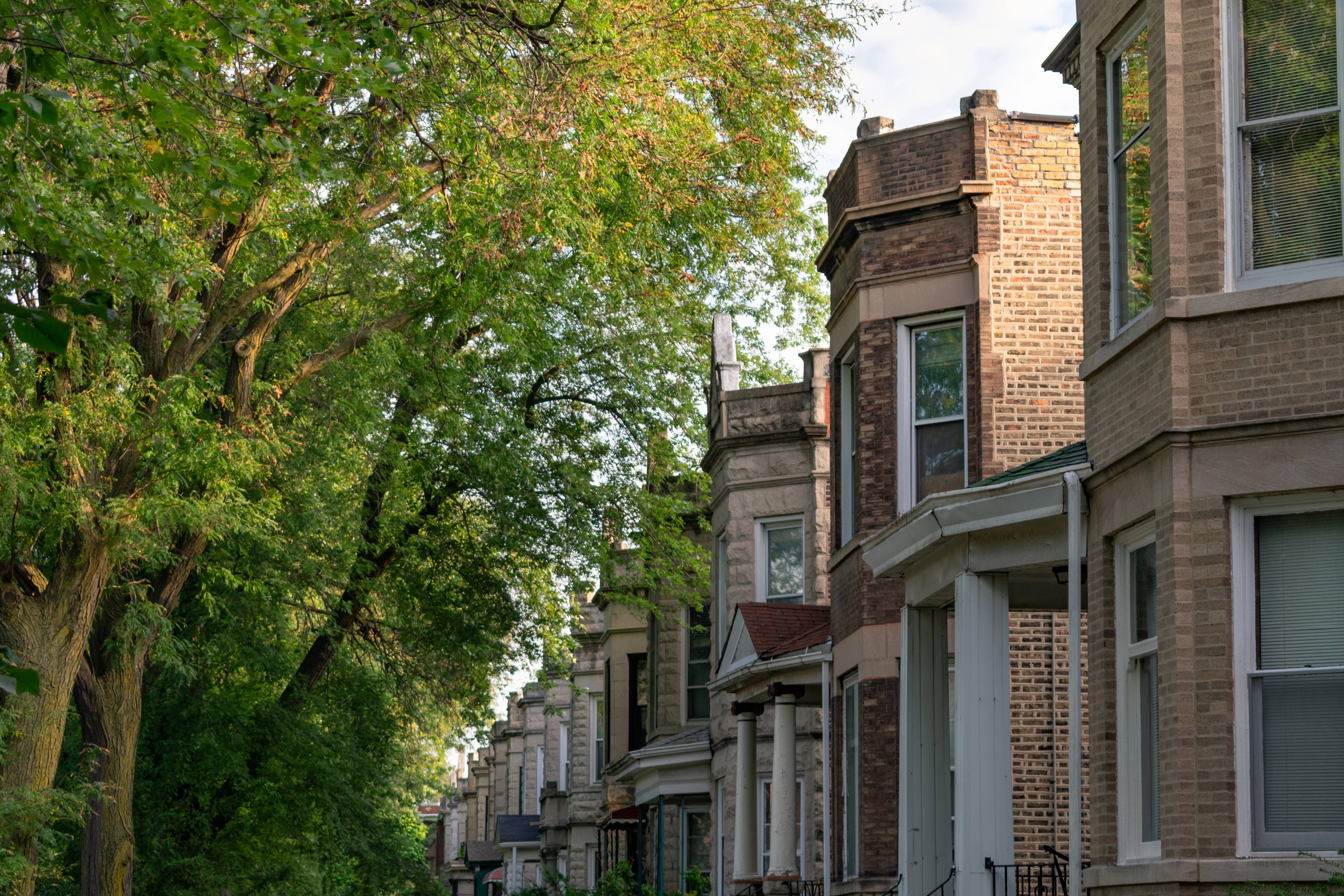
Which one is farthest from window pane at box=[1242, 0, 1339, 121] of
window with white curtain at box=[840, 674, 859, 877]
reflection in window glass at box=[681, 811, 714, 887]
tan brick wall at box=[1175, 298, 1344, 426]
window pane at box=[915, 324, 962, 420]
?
reflection in window glass at box=[681, 811, 714, 887]

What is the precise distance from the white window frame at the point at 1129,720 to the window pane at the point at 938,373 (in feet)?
20.6

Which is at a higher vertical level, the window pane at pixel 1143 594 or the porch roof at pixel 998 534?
the porch roof at pixel 998 534

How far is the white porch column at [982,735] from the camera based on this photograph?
35.7ft

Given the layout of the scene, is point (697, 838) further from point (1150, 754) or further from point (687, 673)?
point (1150, 754)

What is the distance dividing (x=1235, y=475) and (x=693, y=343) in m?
17.9

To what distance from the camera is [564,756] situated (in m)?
48.8

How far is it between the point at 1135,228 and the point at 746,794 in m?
10.7

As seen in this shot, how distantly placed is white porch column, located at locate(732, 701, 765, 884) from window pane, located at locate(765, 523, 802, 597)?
4221 millimetres

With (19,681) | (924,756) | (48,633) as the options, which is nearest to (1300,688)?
(924,756)

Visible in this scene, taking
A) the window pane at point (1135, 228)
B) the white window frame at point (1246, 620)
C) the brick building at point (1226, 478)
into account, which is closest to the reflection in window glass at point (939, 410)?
the window pane at point (1135, 228)

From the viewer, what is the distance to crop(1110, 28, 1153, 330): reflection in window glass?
952 cm

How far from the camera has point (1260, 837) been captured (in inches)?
314

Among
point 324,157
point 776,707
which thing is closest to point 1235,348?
point 324,157

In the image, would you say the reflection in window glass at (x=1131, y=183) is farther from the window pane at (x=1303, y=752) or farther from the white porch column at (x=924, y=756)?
the white porch column at (x=924, y=756)
